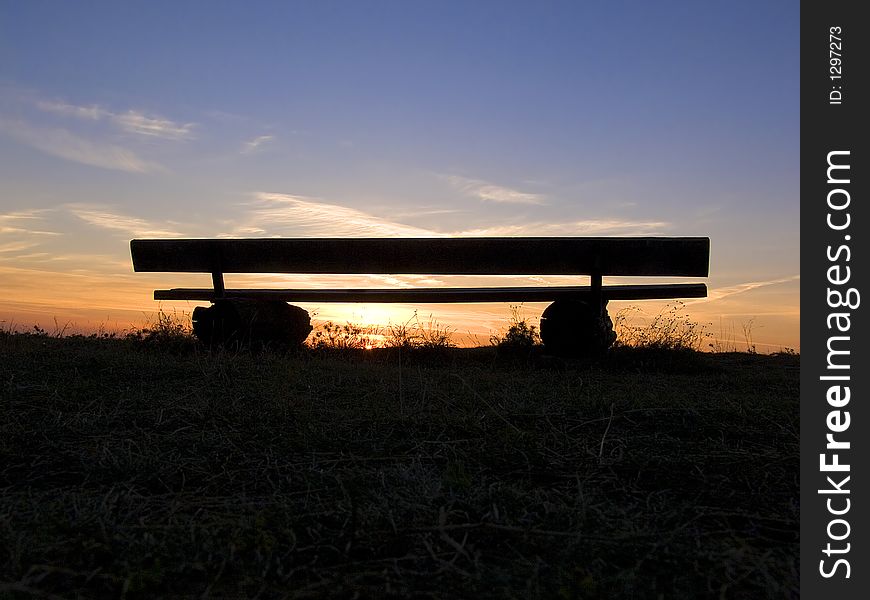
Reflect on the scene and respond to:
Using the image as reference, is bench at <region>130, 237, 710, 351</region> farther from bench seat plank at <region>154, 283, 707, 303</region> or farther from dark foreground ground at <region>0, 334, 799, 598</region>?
dark foreground ground at <region>0, 334, 799, 598</region>

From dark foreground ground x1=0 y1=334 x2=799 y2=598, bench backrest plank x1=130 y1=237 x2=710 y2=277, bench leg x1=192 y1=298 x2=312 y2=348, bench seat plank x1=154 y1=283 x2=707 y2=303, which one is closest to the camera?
dark foreground ground x1=0 y1=334 x2=799 y2=598

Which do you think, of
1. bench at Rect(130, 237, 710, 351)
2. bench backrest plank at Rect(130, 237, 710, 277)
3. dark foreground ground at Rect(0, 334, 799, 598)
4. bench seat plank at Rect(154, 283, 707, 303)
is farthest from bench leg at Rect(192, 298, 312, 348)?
dark foreground ground at Rect(0, 334, 799, 598)

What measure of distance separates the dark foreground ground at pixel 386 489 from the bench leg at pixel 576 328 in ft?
6.48

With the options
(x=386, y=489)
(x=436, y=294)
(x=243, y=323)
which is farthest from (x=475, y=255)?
(x=386, y=489)

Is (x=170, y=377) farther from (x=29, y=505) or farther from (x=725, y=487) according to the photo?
(x=725, y=487)

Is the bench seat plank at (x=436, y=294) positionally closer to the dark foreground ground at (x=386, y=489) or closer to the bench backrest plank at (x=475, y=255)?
the bench backrest plank at (x=475, y=255)

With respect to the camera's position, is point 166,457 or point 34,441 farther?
point 34,441

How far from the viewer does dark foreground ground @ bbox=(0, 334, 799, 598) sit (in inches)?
73.7

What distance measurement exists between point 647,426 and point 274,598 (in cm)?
238

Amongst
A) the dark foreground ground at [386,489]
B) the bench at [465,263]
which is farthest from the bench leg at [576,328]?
the dark foreground ground at [386,489]

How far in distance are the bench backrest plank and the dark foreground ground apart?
7.41 feet
